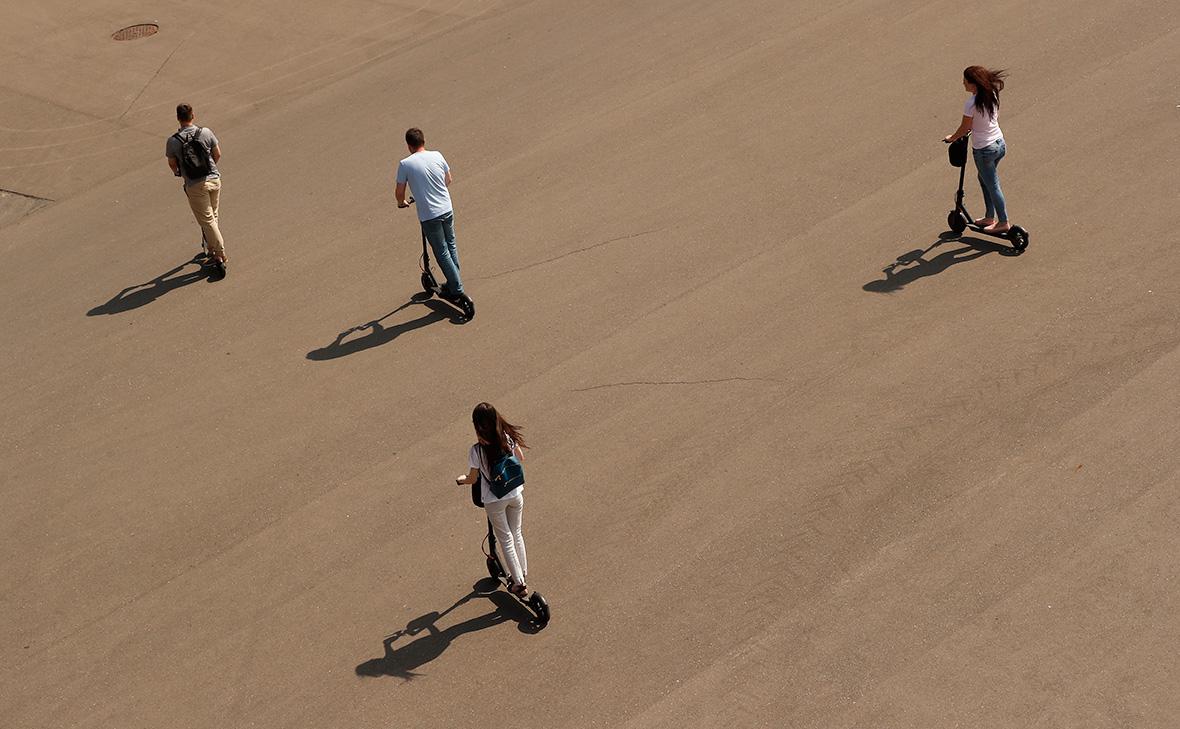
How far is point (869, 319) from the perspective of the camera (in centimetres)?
1111

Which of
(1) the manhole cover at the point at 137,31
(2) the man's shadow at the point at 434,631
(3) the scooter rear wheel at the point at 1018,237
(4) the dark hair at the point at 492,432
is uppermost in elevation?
(1) the manhole cover at the point at 137,31

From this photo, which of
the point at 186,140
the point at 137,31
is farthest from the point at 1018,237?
the point at 137,31

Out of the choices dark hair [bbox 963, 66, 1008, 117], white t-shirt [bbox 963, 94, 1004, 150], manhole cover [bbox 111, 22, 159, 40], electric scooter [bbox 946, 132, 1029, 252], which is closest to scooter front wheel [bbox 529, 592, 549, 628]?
electric scooter [bbox 946, 132, 1029, 252]

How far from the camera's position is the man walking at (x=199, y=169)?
12.6 m

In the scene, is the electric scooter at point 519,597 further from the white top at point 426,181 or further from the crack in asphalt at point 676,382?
the white top at point 426,181

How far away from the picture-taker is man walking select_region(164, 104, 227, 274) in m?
12.6

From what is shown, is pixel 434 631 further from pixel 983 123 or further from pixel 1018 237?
pixel 983 123

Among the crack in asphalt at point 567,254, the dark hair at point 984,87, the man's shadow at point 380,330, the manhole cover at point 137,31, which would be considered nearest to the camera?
the dark hair at point 984,87

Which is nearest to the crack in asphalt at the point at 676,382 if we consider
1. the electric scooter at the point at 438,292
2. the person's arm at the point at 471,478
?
the electric scooter at the point at 438,292

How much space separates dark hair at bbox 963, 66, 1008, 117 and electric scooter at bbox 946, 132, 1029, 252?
11.8 inches

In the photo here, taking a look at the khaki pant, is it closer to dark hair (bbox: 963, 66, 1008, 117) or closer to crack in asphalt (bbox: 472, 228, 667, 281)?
crack in asphalt (bbox: 472, 228, 667, 281)

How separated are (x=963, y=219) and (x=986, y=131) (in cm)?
92

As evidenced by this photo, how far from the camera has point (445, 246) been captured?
11.8m

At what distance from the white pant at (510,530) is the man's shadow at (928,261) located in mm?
4723
